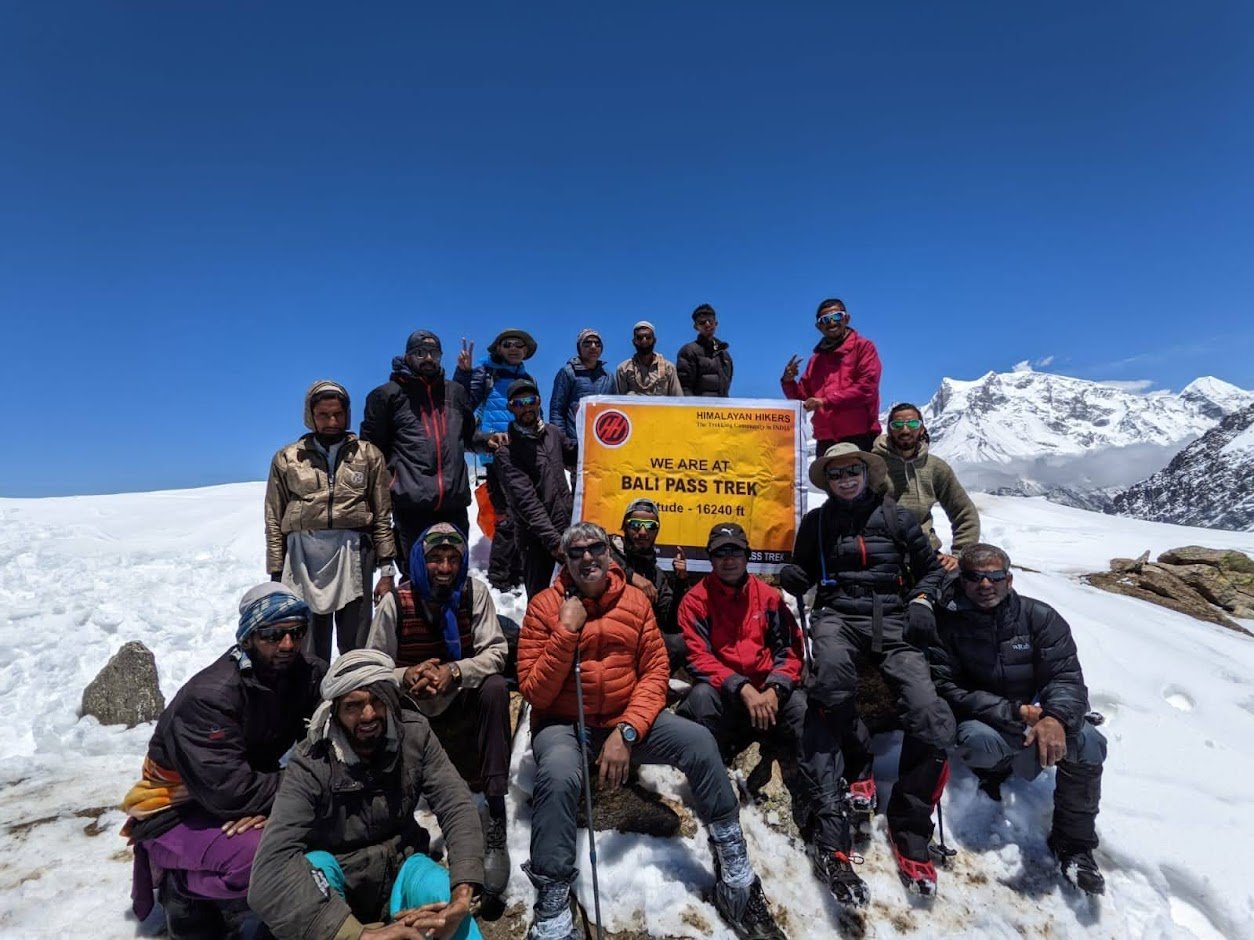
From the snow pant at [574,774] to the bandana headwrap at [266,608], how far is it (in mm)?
2076

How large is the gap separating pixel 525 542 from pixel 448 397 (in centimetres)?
194

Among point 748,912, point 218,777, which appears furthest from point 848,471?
point 218,777

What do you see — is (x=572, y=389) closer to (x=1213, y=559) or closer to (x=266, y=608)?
(x=266, y=608)

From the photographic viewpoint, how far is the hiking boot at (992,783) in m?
5.38

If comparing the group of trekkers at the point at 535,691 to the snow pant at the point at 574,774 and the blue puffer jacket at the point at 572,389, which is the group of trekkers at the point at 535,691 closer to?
the snow pant at the point at 574,774

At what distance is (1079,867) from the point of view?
4738mm

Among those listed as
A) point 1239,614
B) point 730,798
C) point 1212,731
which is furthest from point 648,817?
point 1239,614

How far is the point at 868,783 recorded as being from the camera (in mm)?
5184

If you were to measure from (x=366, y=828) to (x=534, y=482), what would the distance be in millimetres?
3819

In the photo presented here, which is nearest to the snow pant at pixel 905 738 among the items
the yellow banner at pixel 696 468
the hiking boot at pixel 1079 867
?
the hiking boot at pixel 1079 867

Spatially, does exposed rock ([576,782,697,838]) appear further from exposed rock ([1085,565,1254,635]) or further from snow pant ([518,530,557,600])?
exposed rock ([1085,565,1254,635])

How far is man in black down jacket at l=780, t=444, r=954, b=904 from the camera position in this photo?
189 inches

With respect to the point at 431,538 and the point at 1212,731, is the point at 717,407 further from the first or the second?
the point at 1212,731

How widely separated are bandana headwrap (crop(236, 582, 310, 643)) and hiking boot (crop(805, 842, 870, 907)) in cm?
451
